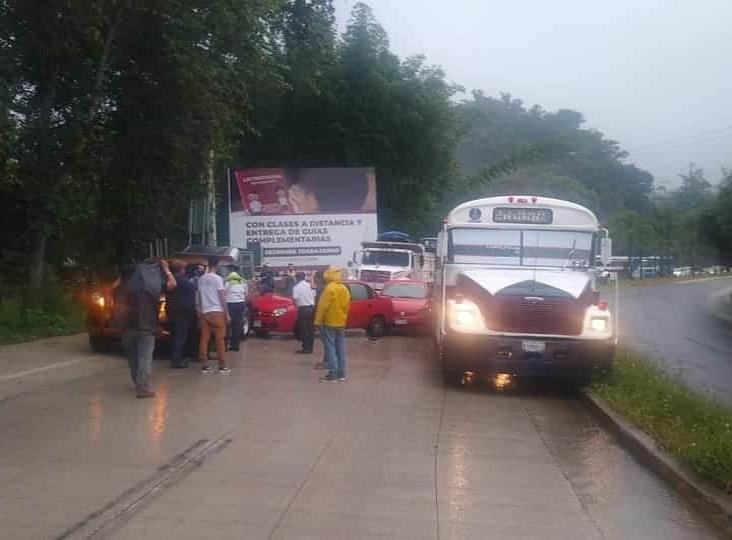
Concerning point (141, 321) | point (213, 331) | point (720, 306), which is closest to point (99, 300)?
point (213, 331)

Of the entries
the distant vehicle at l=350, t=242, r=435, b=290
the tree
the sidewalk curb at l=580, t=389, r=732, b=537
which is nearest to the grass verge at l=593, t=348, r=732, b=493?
the sidewalk curb at l=580, t=389, r=732, b=537

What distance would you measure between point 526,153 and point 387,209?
18626 mm

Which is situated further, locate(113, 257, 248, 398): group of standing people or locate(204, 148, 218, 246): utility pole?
locate(204, 148, 218, 246): utility pole

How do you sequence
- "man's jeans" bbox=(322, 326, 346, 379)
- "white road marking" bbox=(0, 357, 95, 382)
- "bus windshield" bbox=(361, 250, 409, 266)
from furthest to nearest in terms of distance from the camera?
1. "bus windshield" bbox=(361, 250, 409, 266)
2. "man's jeans" bbox=(322, 326, 346, 379)
3. "white road marking" bbox=(0, 357, 95, 382)

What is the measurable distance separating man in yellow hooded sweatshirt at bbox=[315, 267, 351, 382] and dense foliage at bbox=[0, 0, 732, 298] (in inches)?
298

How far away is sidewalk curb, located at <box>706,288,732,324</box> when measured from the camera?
125ft

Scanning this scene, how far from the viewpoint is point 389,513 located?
306 inches

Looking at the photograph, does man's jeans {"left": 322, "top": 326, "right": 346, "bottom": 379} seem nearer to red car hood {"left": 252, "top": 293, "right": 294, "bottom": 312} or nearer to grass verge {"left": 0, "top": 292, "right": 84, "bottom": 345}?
grass verge {"left": 0, "top": 292, "right": 84, "bottom": 345}

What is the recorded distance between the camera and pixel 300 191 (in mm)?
31406

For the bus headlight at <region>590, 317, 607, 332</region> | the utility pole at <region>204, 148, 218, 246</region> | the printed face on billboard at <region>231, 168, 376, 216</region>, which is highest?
the printed face on billboard at <region>231, 168, 376, 216</region>

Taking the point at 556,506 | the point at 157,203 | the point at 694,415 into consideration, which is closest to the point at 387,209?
the point at 157,203

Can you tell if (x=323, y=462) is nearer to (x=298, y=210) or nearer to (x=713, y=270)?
(x=298, y=210)

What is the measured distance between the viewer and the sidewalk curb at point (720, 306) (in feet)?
125

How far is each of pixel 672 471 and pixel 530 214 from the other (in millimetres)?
7987
